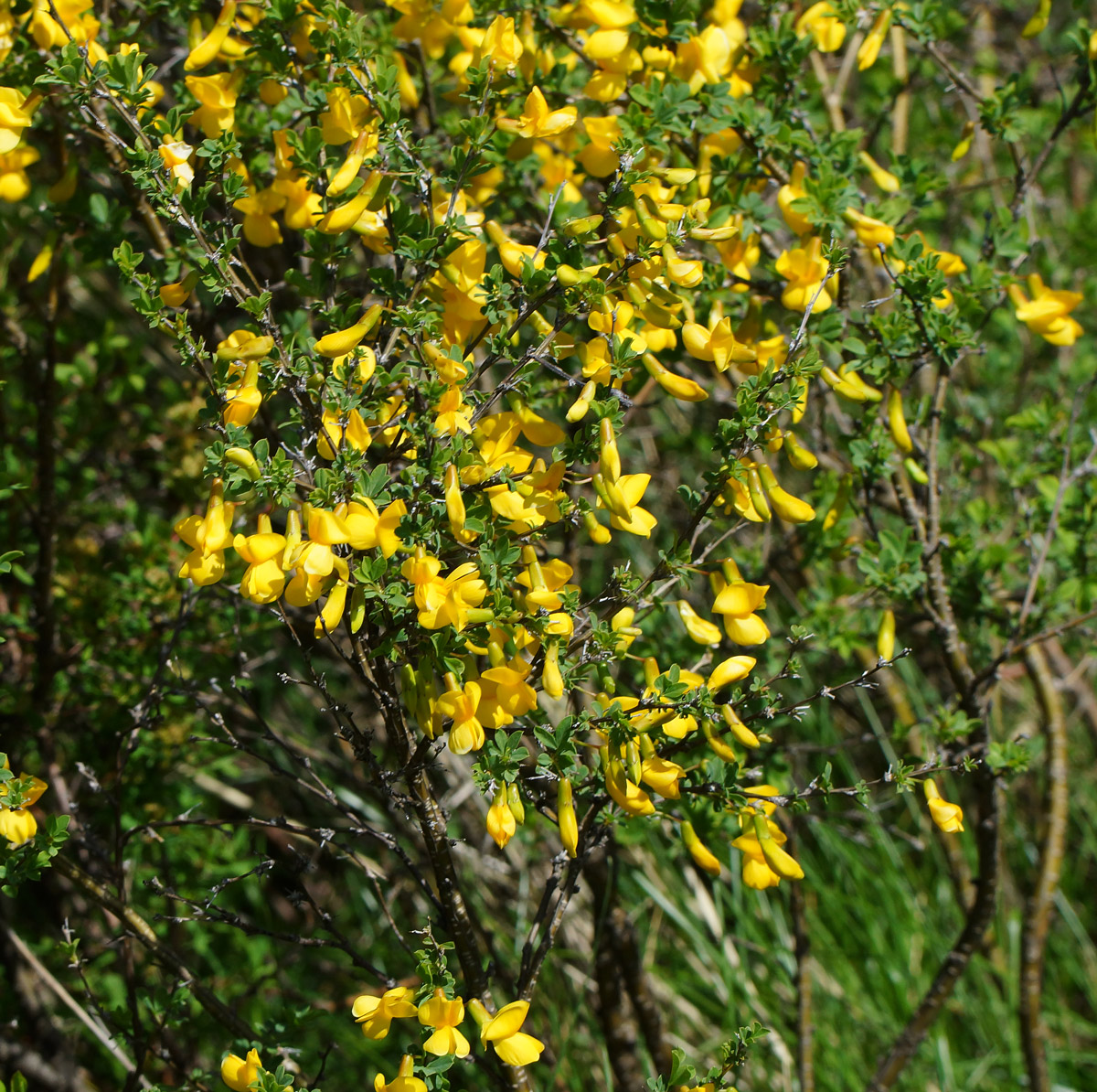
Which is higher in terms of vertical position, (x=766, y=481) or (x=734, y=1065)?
(x=766, y=481)

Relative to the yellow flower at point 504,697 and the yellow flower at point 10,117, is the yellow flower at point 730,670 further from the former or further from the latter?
the yellow flower at point 10,117

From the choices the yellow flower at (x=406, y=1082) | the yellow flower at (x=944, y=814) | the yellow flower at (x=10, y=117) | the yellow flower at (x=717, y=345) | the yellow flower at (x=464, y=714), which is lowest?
the yellow flower at (x=406, y=1082)

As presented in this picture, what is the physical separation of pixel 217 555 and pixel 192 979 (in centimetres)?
58

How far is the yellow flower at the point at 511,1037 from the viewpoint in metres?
1.08

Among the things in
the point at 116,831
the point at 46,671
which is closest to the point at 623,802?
the point at 116,831

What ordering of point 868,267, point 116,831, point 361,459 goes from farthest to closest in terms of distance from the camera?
point 868,267 < point 116,831 < point 361,459

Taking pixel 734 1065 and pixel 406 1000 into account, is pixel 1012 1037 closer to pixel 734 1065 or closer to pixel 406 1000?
pixel 734 1065

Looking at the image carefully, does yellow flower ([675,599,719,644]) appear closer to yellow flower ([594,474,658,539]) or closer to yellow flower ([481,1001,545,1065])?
yellow flower ([594,474,658,539])

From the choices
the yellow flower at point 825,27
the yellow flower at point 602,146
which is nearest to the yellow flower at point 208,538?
the yellow flower at point 602,146

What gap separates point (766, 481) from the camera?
46.1 inches

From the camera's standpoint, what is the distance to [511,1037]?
1.09 metres

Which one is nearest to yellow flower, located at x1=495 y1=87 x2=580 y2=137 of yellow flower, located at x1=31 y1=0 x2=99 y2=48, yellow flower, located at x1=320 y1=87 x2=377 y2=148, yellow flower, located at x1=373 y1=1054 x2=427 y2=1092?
yellow flower, located at x1=320 y1=87 x2=377 y2=148

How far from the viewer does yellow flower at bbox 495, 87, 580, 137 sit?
1.18m

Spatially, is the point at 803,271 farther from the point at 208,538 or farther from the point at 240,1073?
the point at 240,1073
